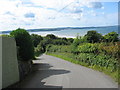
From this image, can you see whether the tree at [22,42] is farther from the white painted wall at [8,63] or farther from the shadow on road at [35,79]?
the white painted wall at [8,63]

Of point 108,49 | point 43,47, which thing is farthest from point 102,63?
point 43,47

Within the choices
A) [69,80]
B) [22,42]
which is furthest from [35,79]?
[22,42]

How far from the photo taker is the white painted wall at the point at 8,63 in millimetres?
10500

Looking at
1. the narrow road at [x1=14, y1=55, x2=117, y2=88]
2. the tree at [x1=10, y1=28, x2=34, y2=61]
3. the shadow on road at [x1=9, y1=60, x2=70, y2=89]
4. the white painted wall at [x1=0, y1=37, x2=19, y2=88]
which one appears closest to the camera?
the white painted wall at [x1=0, y1=37, x2=19, y2=88]

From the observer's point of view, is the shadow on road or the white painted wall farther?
the shadow on road

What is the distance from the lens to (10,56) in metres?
11.7

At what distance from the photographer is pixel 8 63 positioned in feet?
36.8

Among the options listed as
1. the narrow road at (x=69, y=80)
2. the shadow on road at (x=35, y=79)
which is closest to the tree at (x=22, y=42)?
the shadow on road at (x=35, y=79)

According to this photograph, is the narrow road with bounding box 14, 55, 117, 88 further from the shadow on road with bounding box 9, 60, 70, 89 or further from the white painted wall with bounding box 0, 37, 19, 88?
the white painted wall with bounding box 0, 37, 19, 88

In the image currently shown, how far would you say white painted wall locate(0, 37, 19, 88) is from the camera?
34.4ft

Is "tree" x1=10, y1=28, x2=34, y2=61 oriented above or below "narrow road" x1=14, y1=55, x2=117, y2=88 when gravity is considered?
above

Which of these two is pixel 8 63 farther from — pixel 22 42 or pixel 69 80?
pixel 22 42

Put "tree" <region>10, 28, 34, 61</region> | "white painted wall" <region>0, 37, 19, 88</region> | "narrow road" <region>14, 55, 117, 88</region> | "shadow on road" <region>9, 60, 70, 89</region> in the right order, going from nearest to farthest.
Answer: "white painted wall" <region>0, 37, 19, 88</region>
"narrow road" <region>14, 55, 117, 88</region>
"shadow on road" <region>9, 60, 70, 89</region>
"tree" <region>10, 28, 34, 61</region>

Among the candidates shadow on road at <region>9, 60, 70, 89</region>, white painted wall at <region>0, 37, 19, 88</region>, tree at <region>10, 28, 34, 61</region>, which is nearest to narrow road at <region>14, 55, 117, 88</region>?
shadow on road at <region>9, 60, 70, 89</region>
